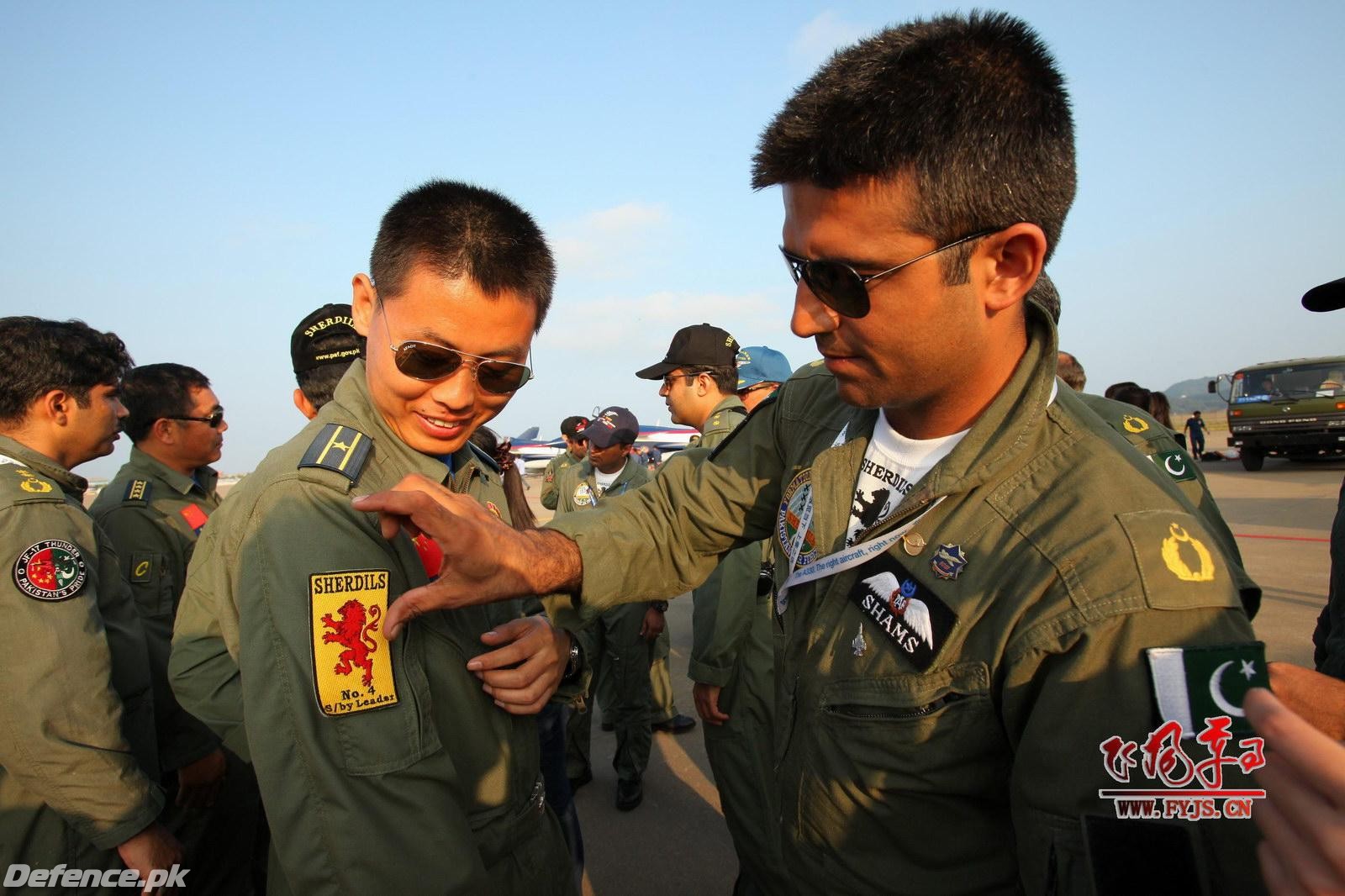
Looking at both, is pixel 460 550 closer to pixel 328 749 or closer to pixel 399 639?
pixel 399 639

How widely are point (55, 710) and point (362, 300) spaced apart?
1544 mm

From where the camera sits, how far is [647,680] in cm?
502

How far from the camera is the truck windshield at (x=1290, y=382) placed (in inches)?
630

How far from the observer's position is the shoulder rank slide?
1499 mm

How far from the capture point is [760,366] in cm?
529

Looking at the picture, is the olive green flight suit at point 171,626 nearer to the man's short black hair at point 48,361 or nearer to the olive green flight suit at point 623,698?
the man's short black hair at point 48,361

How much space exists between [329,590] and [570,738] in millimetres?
3981

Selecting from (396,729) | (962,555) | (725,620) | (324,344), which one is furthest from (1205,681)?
(324,344)

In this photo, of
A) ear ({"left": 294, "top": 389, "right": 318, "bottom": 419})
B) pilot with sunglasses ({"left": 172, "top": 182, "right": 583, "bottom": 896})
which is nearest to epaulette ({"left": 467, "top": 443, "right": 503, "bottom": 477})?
pilot with sunglasses ({"left": 172, "top": 182, "right": 583, "bottom": 896})

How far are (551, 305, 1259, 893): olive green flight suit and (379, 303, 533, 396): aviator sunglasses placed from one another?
58 cm

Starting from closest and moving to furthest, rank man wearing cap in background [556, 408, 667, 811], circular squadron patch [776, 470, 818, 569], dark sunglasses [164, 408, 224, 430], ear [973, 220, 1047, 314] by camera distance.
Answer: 1. ear [973, 220, 1047, 314]
2. circular squadron patch [776, 470, 818, 569]
3. dark sunglasses [164, 408, 224, 430]
4. man wearing cap in background [556, 408, 667, 811]

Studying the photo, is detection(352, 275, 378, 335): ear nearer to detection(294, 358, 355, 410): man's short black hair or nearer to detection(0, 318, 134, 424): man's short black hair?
detection(294, 358, 355, 410): man's short black hair

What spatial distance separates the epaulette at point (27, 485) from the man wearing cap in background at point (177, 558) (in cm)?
86

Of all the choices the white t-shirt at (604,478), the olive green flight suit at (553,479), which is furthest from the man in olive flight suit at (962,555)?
the olive green flight suit at (553,479)
